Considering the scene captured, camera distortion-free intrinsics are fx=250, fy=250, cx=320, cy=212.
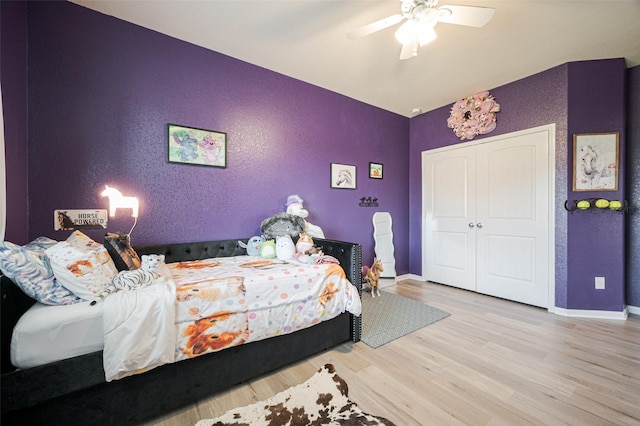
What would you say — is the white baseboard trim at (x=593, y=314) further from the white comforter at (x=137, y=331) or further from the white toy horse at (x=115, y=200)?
the white toy horse at (x=115, y=200)

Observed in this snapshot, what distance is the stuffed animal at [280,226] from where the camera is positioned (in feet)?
8.36

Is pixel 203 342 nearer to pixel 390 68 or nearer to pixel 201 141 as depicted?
pixel 201 141

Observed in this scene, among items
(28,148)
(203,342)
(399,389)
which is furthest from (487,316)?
(28,148)

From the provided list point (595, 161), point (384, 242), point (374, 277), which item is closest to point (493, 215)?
point (595, 161)

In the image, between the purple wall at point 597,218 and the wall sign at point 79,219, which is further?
the purple wall at point 597,218

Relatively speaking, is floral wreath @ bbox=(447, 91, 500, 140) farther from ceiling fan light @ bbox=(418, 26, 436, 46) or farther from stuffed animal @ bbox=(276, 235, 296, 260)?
stuffed animal @ bbox=(276, 235, 296, 260)

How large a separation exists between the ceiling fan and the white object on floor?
2324 millimetres

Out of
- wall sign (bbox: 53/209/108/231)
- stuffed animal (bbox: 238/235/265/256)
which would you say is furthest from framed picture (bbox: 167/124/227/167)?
stuffed animal (bbox: 238/235/265/256)

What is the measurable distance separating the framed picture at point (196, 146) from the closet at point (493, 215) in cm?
298

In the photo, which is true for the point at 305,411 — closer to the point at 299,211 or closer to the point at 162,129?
the point at 299,211

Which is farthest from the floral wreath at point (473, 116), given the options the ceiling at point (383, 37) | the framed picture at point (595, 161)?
the framed picture at point (595, 161)

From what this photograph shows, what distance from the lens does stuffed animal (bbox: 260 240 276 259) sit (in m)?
2.35

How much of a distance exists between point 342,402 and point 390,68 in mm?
2957

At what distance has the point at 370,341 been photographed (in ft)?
6.75
